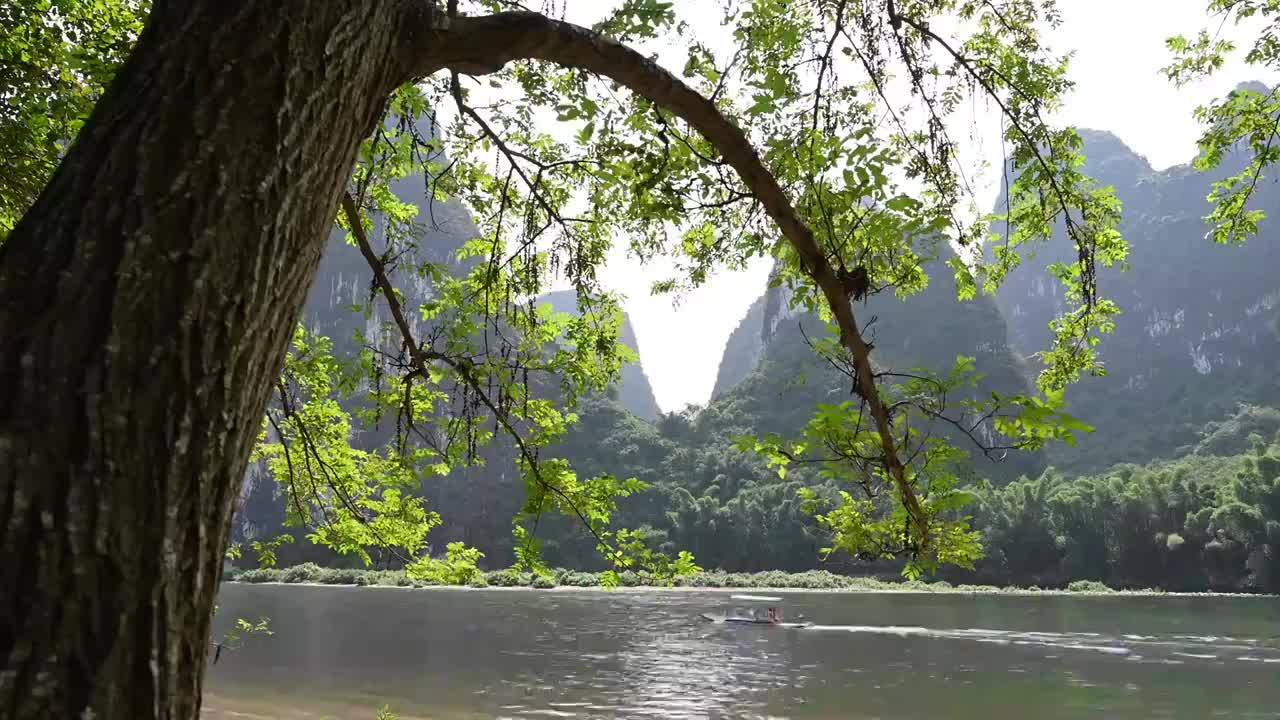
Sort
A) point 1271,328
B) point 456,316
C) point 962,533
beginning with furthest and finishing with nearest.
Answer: point 1271,328
point 456,316
point 962,533

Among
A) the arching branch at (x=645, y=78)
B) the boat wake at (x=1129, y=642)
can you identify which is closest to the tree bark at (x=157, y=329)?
the arching branch at (x=645, y=78)

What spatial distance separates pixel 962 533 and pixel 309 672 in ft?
63.4

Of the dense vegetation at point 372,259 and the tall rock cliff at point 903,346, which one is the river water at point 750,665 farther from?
the tall rock cliff at point 903,346

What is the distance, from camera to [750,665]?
2066cm

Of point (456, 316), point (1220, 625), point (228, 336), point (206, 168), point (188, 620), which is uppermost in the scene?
point (456, 316)

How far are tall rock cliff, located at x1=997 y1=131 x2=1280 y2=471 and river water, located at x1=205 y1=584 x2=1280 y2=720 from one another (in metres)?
71.0

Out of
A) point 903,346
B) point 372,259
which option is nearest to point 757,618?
point 372,259

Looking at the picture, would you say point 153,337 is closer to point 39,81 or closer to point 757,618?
point 39,81

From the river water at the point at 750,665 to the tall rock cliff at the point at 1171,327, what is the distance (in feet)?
233

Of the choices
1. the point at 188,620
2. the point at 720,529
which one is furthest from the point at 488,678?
the point at 720,529

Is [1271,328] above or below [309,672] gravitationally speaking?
above

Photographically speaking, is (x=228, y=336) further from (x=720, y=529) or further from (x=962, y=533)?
(x=720, y=529)

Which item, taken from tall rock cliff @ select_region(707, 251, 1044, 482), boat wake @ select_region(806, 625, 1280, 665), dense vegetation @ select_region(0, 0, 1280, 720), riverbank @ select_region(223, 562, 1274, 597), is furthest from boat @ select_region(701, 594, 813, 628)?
tall rock cliff @ select_region(707, 251, 1044, 482)

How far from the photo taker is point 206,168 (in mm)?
1110
